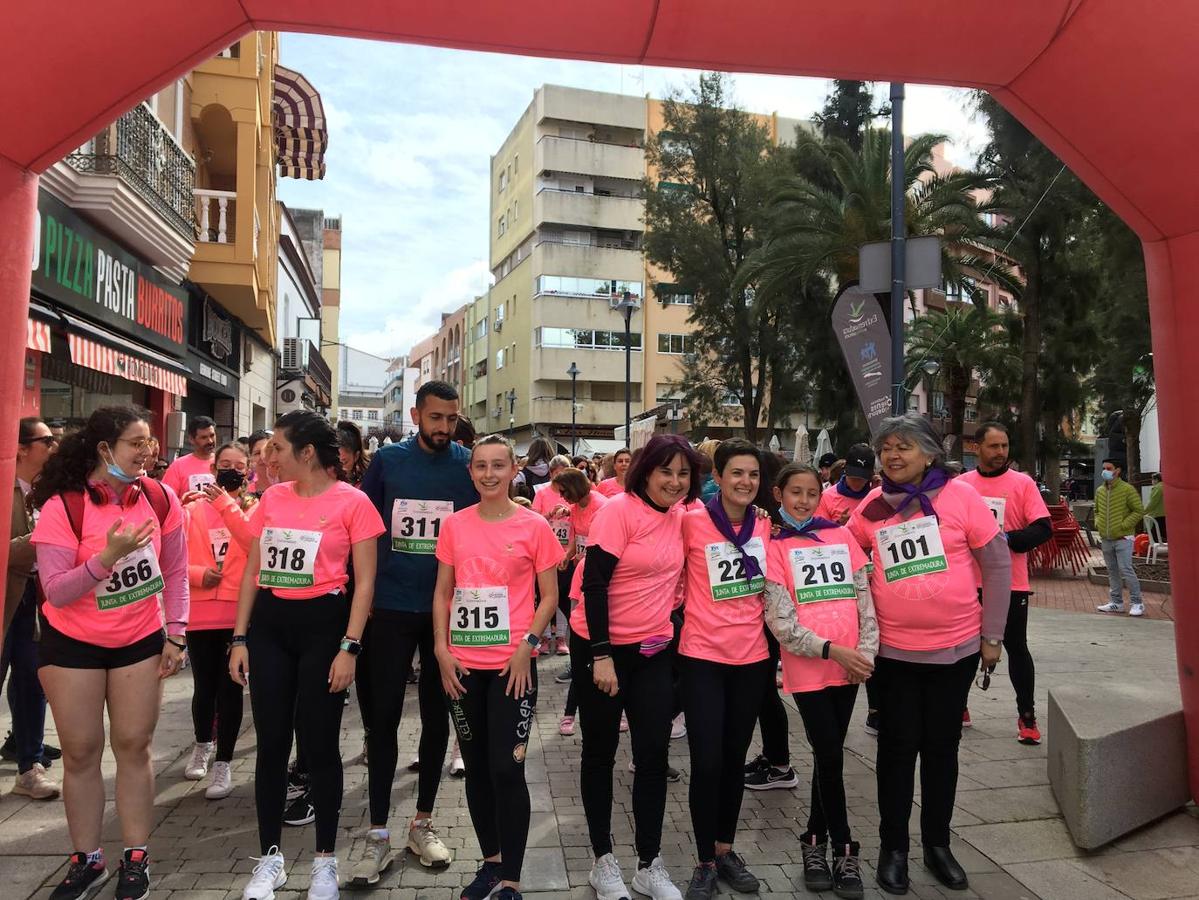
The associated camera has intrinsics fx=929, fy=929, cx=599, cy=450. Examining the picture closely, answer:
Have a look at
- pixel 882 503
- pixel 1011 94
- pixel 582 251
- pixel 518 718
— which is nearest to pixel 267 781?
pixel 518 718

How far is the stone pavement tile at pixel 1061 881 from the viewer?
3781 millimetres

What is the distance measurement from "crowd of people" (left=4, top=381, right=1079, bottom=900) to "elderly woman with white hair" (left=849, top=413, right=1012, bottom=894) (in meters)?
0.01

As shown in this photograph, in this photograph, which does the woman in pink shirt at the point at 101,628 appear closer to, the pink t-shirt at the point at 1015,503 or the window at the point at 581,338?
the pink t-shirt at the point at 1015,503

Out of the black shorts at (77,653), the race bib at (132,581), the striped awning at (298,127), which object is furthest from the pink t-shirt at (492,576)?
the striped awning at (298,127)

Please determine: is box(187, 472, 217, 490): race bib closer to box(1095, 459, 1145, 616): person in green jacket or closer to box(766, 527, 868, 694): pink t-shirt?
box(766, 527, 868, 694): pink t-shirt

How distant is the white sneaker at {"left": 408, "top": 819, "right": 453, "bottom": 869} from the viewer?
398cm

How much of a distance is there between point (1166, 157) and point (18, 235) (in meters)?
4.88

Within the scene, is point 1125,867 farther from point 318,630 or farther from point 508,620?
point 318,630

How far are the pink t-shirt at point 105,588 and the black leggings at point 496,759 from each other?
1.30m

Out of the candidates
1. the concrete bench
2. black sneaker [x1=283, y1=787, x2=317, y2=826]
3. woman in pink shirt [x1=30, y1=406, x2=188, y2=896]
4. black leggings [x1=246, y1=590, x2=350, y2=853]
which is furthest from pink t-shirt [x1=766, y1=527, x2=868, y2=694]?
woman in pink shirt [x1=30, y1=406, x2=188, y2=896]

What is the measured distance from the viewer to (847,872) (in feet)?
12.4

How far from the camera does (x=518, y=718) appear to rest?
364cm

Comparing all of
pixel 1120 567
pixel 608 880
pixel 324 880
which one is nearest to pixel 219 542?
pixel 324 880

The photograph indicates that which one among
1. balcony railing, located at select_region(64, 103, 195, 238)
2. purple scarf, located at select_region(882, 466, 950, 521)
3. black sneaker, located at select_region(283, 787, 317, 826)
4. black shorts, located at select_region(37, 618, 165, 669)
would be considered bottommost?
black sneaker, located at select_region(283, 787, 317, 826)
